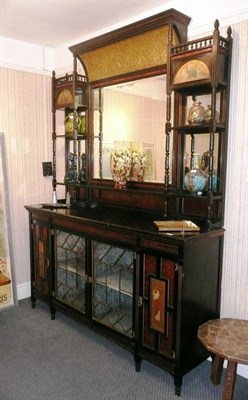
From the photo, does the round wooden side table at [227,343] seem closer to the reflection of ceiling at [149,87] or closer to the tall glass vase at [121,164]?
the tall glass vase at [121,164]

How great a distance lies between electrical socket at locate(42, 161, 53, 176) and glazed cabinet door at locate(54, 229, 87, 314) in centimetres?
87

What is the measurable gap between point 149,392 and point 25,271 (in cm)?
187

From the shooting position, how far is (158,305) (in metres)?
2.11

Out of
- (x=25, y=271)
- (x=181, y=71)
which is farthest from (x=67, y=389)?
(x=181, y=71)

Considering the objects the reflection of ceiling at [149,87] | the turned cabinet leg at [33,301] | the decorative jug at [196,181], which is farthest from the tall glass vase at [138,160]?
the turned cabinet leg at [33,301]

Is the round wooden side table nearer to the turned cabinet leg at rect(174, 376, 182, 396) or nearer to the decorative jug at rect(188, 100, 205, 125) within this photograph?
the turned cabinet leg at rect(174, 376, 182, 396)

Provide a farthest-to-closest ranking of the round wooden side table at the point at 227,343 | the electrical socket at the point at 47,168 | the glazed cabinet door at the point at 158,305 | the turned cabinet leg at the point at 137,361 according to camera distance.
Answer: the electrical socket at the point at 47,168, the turned cabinet leg at the point at 137,361, the glazed cabinet door at the point at 158,305, the round wooden side table at the point at 227,343

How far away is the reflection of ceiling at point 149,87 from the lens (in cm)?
252

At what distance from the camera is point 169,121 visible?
93.2 inches

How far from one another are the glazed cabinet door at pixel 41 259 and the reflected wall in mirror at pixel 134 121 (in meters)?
0.67

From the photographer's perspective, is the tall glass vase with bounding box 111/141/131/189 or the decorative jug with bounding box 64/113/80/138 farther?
the decorative jug with bounding box 64/113/80/138

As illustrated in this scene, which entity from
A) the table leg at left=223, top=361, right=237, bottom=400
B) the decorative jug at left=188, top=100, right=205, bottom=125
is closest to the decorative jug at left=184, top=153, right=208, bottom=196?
the decorative jug at left=188, top=100, right=205, bottom=125

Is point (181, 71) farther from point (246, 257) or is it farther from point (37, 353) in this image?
point (37, 353)

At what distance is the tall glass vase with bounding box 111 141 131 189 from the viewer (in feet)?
8.84
